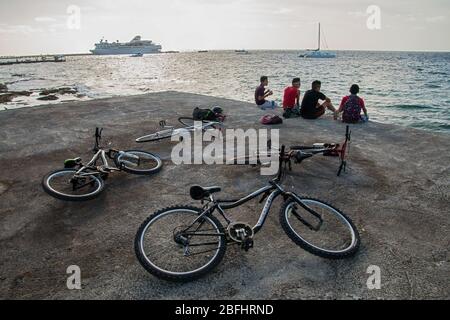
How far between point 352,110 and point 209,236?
9.86m

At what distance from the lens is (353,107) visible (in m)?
11.8

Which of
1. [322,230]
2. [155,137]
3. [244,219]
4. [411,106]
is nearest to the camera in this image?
[322,230]

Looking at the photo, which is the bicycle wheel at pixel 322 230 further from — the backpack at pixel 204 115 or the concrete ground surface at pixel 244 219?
the backpack at pixel 204 115

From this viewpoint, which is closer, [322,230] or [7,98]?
[322,230]

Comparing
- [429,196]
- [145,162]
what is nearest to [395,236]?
[429,196]

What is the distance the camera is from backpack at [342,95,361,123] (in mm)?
11719

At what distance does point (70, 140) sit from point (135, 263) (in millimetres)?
7052

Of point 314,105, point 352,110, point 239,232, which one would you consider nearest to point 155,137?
point 239,232

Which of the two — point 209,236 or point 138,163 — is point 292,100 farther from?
point 209,236

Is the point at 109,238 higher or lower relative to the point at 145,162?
lower

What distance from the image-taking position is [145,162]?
786 centimetres

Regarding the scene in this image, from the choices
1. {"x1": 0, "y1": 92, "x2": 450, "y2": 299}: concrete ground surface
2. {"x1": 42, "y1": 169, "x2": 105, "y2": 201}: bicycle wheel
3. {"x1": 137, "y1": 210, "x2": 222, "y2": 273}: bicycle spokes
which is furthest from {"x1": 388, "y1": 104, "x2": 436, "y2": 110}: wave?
{"x1": 137, "y1": 210, "x2": 222, "y2": 273}: bicycle spokes
